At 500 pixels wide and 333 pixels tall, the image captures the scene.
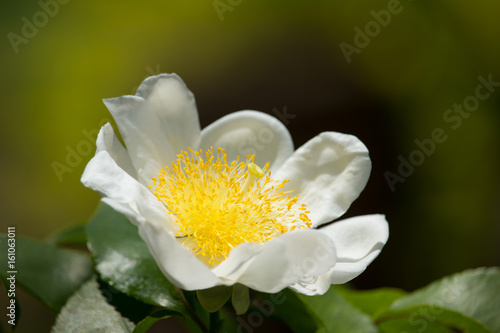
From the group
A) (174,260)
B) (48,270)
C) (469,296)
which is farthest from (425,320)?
(48,270)

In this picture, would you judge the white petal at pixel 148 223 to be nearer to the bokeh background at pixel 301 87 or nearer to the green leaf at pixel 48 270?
the green leaf at pixel 48 270

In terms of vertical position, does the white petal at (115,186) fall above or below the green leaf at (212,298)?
above

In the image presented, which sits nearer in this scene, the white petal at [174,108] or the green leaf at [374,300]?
the white petal at [174,108]

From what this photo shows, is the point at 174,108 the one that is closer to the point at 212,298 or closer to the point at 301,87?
the point at 212,298

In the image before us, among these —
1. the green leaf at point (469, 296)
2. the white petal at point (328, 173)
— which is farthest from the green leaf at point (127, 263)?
the green leaf at point (469, 296)

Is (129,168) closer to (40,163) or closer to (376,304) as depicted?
(376,304)

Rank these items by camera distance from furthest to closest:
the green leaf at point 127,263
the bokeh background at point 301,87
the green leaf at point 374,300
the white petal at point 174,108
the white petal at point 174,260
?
1. the bokeh background at point 301,87
2. the green leaf at point 374,300
3. the white petal at point 174,108
4. the green leaf at point 127,263
5. the white petal at point 174,260

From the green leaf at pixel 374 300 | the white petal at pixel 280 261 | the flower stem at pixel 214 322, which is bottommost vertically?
the green leaf at pixel 374 300
